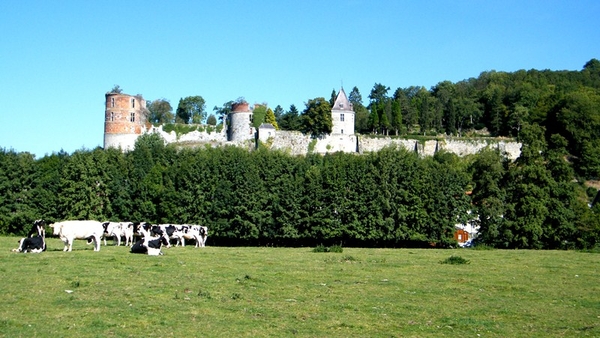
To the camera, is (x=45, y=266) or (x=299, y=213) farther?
(x=299, y=213)

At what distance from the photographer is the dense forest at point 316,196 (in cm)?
4888

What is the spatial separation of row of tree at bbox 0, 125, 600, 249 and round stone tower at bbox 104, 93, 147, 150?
2682 centimetres

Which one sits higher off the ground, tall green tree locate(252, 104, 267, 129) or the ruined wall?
tall green tree locate(252, 104, 267, 129)

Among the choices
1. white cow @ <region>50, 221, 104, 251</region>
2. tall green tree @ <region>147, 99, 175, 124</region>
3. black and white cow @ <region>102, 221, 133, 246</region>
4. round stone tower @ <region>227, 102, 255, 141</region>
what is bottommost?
black and white cow @ <region>102, 221, 133, 246</region>

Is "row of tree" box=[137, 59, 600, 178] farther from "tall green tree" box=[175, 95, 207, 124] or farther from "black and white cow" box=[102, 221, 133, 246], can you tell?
"black and white cow" box=[102, 221, 133, 246]

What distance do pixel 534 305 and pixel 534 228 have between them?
3277 cm

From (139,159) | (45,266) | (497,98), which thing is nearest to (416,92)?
(497,98)

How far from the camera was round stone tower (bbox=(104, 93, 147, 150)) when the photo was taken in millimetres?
89375

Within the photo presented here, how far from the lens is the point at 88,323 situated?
495 inches

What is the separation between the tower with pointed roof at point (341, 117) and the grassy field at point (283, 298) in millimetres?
74124

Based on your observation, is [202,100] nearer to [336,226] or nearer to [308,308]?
[336,226]

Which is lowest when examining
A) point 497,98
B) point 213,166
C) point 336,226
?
point 336,226

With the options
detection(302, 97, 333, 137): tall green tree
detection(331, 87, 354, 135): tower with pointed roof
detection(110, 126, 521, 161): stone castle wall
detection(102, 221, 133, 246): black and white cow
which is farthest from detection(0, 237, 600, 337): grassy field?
detection(331, 87, 354, 135): tower with pointed roof

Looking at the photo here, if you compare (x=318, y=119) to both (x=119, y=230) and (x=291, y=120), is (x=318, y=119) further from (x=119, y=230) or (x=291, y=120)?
(x=119, y=230)
